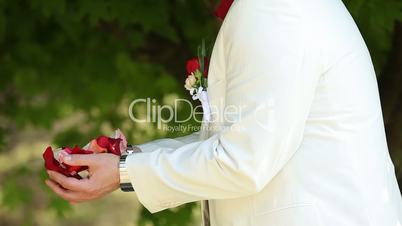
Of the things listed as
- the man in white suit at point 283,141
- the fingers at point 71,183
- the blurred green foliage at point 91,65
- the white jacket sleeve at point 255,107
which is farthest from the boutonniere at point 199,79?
the blurred green foliage at point 91,65

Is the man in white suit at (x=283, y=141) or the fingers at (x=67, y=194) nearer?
the man in white suit at (x=283, y=141)

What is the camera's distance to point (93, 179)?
1.87 meters

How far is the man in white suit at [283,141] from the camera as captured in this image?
66.6 inches

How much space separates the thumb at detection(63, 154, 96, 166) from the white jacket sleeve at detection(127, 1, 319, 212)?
17 centimetres

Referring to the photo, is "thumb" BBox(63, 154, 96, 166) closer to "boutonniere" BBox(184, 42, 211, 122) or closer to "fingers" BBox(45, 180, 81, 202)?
"fingers" BBox(45, 180, 81, 202)

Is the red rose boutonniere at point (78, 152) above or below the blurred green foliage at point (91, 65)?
above

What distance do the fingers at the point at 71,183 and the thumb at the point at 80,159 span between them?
40 mm

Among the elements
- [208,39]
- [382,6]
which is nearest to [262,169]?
[382,6]

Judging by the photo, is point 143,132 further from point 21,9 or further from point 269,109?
point 269,109

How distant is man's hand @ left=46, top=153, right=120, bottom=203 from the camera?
1.86 meters

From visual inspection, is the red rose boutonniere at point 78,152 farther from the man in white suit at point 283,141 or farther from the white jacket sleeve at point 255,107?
the white jacket sleeve at point 255,107

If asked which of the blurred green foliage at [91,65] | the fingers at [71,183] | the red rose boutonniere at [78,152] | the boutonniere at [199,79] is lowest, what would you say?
the blurred green foliage at [91,65]

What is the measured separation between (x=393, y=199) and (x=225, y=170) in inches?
18.8

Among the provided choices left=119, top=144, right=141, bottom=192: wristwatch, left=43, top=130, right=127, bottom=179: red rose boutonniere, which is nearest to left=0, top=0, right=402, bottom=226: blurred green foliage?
left=43, top=130, right=127, bottom=179: red rose boutonniere
